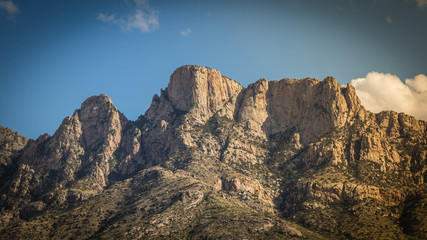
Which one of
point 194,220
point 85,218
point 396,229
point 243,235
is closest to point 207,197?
point 194,220

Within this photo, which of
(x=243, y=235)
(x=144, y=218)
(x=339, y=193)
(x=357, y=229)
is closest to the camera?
(x=243, y=235)

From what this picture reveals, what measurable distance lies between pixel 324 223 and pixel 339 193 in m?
23.3

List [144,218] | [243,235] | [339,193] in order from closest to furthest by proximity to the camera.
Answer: [243,235] < [144,218] < [339,193]

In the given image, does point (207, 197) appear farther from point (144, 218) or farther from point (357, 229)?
point (357, 229)

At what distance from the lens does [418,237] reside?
521 ft

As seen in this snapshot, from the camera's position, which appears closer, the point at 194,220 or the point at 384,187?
Answer: the point at 194,220

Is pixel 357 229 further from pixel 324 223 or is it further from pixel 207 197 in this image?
pixel 207 197

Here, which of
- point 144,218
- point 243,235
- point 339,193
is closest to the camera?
point 243,235

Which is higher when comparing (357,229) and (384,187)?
(384,187)

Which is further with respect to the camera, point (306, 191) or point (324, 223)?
point (306, 191)

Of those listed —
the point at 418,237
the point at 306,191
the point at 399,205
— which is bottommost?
the point at 418,237

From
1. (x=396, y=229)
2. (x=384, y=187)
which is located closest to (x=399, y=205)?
(x=384, y=187)

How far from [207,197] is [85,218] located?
191 ft

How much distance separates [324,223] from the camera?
175 meters
